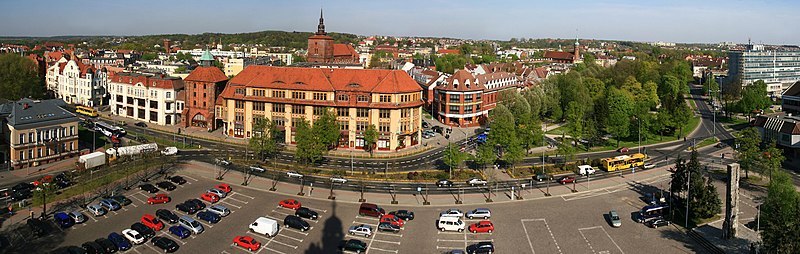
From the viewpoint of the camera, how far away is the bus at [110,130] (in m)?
73.2

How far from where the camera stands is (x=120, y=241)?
36.5 m

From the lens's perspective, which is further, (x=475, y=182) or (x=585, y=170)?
(x=585, y=170)

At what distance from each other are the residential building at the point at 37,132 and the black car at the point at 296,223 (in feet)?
108

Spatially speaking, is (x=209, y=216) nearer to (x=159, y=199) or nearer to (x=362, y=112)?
(x=159, y=199)

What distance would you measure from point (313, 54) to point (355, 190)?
63693 millimetres

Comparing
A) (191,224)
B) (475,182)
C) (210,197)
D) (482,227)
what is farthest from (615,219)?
(210,197)

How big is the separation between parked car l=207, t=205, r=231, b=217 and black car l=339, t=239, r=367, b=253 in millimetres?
11041

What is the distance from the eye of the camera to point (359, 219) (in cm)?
4266

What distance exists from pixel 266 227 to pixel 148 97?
55007mm

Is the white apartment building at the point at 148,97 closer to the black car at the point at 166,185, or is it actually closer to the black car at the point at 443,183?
the black car at the point at 166,185

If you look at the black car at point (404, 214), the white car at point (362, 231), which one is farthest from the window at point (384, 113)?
the white car at point (362, 231)

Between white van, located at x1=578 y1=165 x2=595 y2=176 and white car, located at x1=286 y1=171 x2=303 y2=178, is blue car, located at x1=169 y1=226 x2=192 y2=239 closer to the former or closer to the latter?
white car, located at x1=286 y1=171 x2=303 y2=178

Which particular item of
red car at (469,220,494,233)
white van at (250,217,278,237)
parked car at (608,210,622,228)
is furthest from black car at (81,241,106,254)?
parked car at (608,210,622,228)

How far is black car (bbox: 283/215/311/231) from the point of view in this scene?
132 feet
